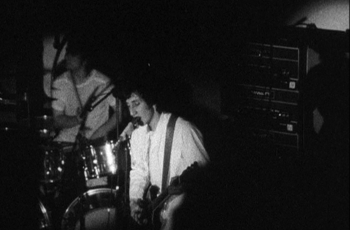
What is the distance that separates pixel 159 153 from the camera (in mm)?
Answer: 4043

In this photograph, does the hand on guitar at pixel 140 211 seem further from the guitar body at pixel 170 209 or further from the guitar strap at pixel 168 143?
the guitar strap at pixel 168 143

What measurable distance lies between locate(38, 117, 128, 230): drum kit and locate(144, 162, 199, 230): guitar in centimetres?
54

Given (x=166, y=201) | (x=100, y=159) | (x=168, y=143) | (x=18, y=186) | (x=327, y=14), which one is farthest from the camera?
(x=18, y=186)

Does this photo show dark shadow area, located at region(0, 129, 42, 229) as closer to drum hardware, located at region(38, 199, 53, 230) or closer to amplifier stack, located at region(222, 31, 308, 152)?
drum hardware, located at region(38, 199, 53, 230)

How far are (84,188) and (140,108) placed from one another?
1.43 m

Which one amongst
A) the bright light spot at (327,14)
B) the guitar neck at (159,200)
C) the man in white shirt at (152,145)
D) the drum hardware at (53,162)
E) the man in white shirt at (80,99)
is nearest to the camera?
the bright light spot at (327,14)

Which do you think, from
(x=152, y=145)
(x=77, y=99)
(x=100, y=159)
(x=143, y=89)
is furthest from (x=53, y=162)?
(x=143, y=89)

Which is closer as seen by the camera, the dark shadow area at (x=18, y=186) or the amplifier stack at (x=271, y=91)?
the amplifier stack at (x=271, y=91)

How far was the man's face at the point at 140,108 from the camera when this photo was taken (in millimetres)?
4043

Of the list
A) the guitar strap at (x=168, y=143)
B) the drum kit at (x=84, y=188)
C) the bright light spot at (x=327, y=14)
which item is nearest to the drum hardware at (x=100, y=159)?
the drum kit at (x=84, y=188)

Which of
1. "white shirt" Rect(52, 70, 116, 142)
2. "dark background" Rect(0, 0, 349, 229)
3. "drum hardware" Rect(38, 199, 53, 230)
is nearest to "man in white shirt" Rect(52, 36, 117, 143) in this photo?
"white shirt" Rect(52, 70, 116, 142)

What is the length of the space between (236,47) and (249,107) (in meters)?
0.52

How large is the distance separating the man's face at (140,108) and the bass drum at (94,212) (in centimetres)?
122

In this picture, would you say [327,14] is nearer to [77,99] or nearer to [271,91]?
[271,91]
